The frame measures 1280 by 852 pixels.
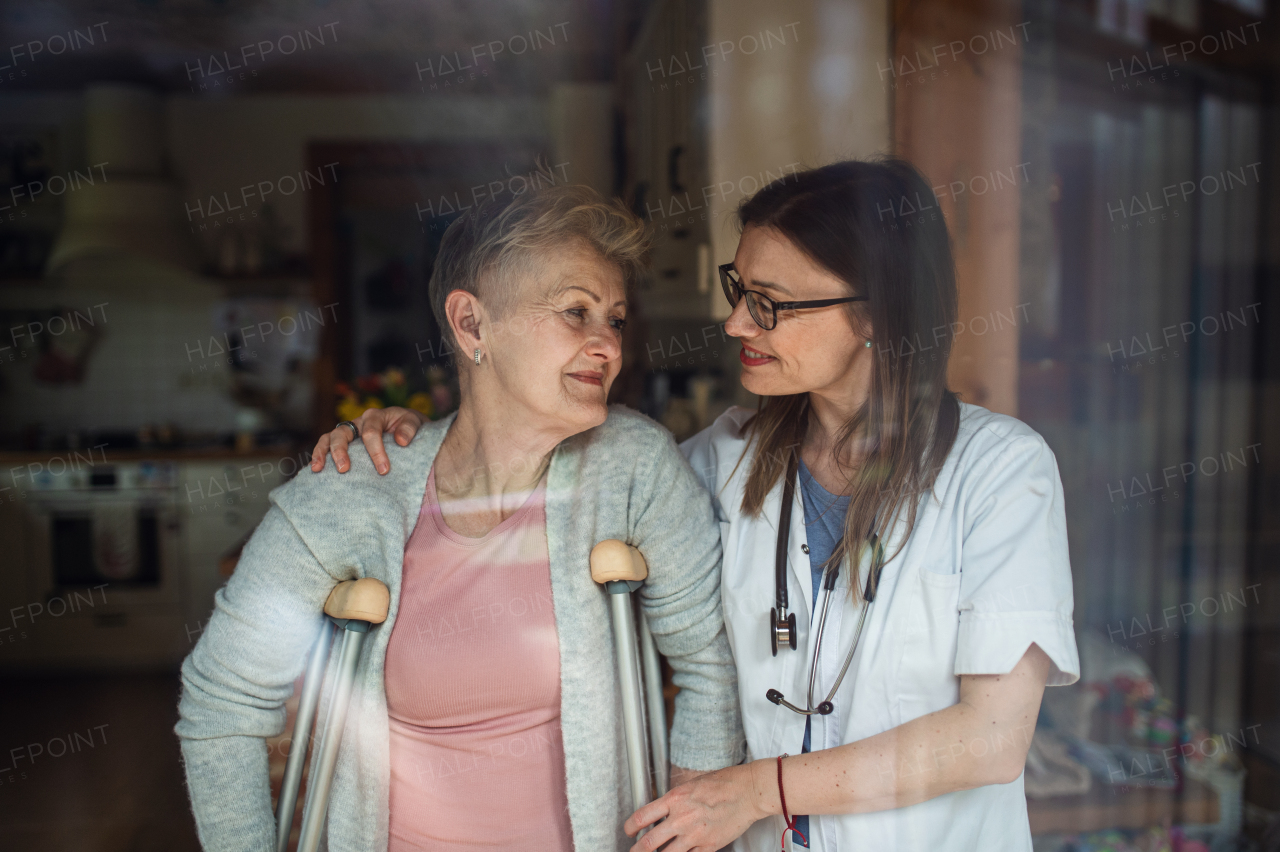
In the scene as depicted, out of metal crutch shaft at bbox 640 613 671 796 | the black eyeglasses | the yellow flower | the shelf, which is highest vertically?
the black eyeglasses

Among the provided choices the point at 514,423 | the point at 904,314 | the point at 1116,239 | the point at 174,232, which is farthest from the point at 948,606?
the point at 174,232

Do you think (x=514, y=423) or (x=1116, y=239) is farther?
(x=1116, y=239)

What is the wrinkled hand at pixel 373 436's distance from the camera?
1.07 meters

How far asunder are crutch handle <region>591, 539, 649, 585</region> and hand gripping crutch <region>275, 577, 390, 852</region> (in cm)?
26

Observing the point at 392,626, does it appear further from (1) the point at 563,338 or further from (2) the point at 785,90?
(2) the point at 785,90

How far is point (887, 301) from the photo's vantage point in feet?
3.36

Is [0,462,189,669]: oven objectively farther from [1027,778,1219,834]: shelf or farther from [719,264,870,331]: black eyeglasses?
[1027,778,1219,834]: shelf

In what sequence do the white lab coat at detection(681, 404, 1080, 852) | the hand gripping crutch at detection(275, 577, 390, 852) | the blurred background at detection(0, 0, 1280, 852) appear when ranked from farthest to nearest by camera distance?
the blurred background at detection(0, 0, 1280, 852)
the hand gripping crutch at detection(275, 577, 390, 852)
the white lab coat at detection(681, 404, 1080, 852)

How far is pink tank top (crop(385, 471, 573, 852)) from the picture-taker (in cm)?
104

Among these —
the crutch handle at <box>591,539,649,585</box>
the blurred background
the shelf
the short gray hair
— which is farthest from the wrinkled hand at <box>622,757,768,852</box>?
the shelf

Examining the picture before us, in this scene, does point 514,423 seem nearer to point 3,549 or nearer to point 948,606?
point 948,606

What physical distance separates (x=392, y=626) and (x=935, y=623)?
66 cm

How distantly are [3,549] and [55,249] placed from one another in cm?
252

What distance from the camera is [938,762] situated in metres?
0.95
